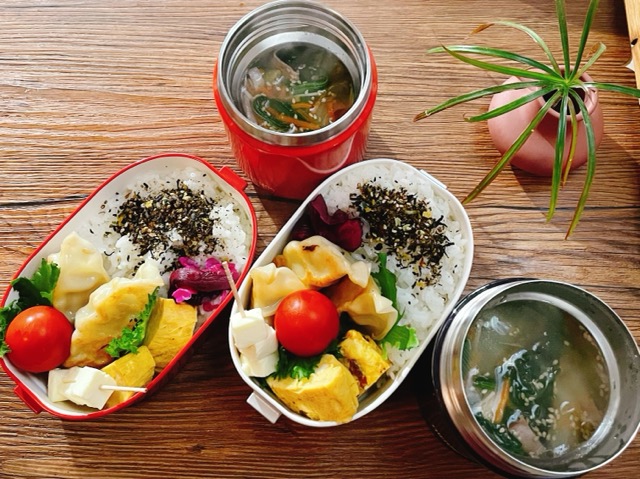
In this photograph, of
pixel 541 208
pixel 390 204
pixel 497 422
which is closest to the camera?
pixel 497 422

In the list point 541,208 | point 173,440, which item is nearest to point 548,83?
point 541,208

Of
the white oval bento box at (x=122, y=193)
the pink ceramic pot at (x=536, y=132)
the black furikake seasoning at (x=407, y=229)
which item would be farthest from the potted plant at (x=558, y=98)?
the white oval bento box at (x=122, y=193)

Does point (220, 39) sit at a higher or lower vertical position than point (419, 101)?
higher

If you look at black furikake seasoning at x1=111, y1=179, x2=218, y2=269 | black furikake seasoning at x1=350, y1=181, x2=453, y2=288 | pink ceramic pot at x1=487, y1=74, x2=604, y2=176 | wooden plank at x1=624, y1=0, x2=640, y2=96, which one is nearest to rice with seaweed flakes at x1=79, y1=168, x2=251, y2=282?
black furikake seasoning at x1=111, y1=179, x2=218, y2=269

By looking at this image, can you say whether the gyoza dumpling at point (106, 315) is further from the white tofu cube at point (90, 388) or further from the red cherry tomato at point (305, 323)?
the red cherry tomato at point (305, 323)

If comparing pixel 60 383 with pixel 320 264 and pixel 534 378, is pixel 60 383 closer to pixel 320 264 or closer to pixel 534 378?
pixel 320 264

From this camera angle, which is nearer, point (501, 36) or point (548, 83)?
point (548, 83)

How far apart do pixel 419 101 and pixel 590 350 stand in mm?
969

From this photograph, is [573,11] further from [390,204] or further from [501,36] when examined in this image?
[390,204]

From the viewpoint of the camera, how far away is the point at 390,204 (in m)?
1.87

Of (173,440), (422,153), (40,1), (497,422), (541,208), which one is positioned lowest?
(173,440)

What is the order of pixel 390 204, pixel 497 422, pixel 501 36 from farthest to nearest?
1. pixel 501 36
2. pixel 390 204
3. pixel 497 422

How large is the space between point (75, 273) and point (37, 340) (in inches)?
8.1

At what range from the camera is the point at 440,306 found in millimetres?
1828
